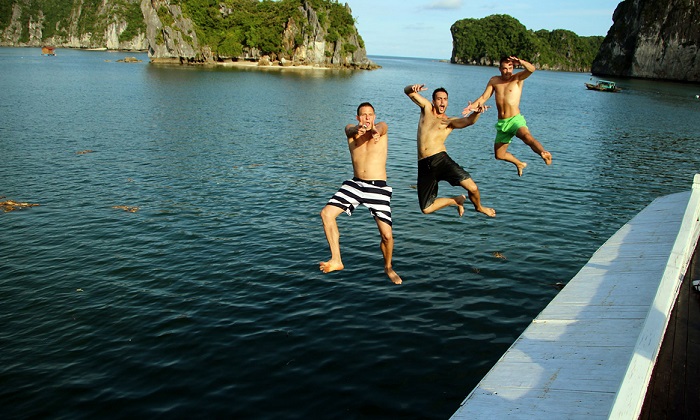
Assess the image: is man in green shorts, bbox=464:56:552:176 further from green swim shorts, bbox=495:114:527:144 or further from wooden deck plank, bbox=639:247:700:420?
wooden deck plank, bbox=639:247:700:420

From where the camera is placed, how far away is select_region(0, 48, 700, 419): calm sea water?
12.1m

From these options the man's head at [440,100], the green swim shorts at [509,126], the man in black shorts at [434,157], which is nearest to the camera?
the man's head at [440,100]

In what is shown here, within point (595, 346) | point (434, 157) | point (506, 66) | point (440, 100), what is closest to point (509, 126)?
point (506, 66)

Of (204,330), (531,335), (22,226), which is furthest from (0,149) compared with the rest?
(531,335)

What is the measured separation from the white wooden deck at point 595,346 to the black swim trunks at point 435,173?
148 inches

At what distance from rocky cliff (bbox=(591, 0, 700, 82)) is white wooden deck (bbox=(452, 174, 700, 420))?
149 metres

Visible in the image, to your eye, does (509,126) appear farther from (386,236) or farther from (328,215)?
(328,215)

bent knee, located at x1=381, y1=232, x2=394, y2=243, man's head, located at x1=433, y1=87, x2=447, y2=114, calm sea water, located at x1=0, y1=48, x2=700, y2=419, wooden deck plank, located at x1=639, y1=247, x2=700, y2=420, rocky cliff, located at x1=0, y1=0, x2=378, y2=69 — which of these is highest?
rocky cliff, located at x1=0, y1=0, x2=378, y2=69

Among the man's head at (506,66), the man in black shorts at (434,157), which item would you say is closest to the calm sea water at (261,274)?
the man in black shorts at (434,157)

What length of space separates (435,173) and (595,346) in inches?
190

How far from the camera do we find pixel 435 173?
12.2m

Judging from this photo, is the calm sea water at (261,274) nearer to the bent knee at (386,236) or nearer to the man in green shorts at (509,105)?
the bent knee at (386,236)

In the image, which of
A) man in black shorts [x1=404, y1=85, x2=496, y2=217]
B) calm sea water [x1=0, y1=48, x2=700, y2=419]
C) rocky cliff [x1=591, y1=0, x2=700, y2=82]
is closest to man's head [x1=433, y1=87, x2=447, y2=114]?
man in black shorts [x1=404, y1=85, x2=496, y2=217]

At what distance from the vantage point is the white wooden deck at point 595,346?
25.4 ft
